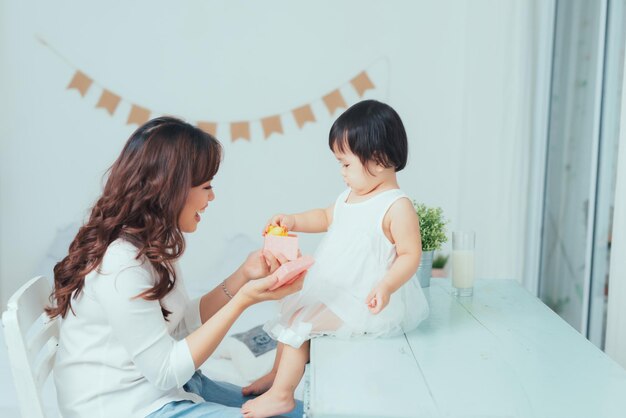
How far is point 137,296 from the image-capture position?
45.4 inches

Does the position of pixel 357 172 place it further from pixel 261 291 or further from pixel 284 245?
pixel 261 291

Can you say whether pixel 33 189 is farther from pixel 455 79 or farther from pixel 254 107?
pixel 455 79

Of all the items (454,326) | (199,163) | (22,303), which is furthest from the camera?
(454,326)

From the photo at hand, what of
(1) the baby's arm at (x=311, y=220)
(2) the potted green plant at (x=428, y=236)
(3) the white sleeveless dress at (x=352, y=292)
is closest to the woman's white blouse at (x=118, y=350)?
(3) the white sleeveless dress at (x=352, y=292)

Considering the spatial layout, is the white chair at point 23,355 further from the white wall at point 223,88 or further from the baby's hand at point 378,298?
the white wall at point 223,88

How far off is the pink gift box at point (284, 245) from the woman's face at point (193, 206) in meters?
0.15

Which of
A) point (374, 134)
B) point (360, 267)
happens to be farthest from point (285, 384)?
point (374, 134)

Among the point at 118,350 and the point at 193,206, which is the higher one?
the point at 193,206

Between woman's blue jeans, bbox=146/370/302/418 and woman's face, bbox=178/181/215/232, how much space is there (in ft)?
1.06

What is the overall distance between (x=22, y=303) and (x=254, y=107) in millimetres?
2141

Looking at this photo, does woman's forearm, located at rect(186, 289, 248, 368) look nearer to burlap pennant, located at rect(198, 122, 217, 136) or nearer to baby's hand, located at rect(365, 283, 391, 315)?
baby's hand, located at rect(365, 283, 391, 315)

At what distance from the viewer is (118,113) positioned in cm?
320

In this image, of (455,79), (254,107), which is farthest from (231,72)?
(455,79)

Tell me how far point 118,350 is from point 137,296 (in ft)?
0.42
